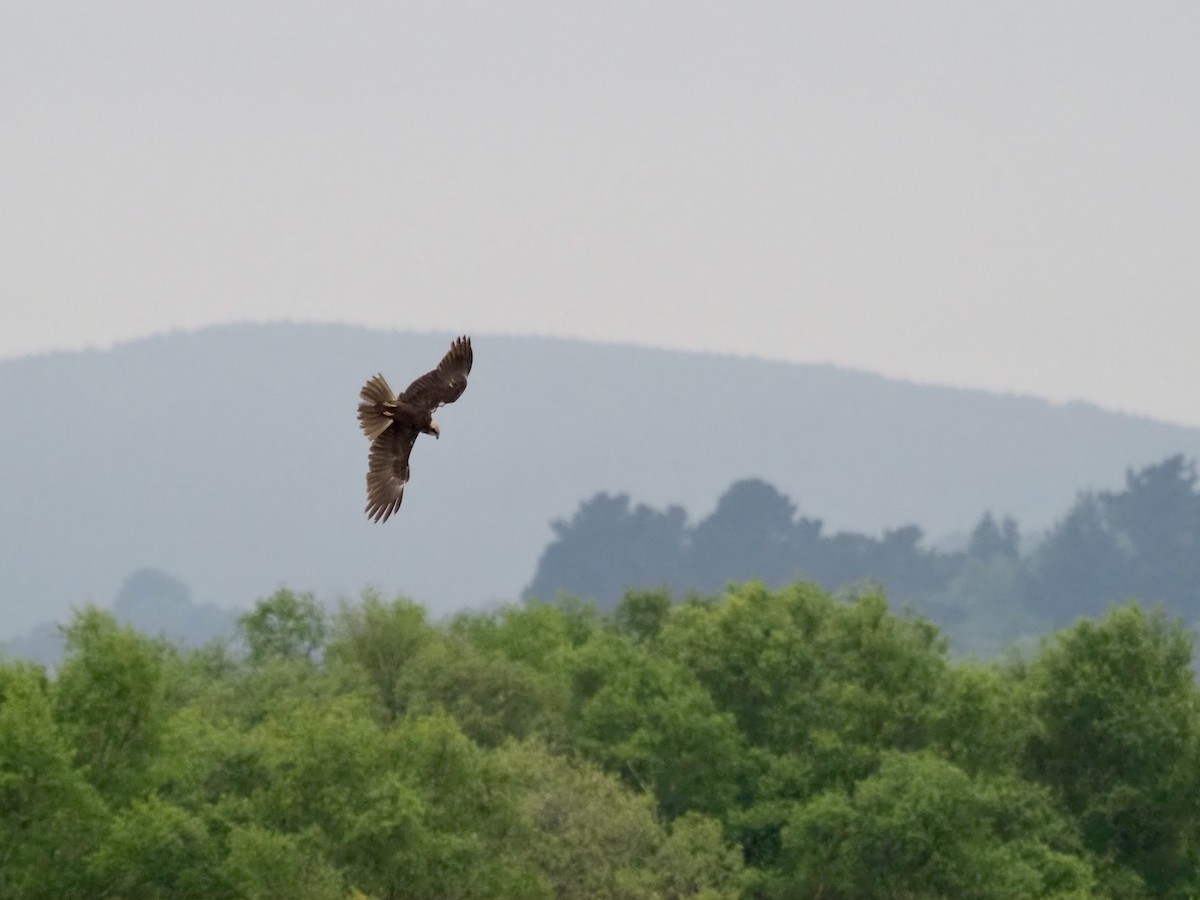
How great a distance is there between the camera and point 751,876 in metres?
71.3

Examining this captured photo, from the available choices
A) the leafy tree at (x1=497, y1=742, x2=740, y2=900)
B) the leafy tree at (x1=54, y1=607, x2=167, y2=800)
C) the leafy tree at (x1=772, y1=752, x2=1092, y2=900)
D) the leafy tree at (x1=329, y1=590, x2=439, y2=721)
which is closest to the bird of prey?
the leafy tree at (x1=497, y1=742, x2=740, y2=900)

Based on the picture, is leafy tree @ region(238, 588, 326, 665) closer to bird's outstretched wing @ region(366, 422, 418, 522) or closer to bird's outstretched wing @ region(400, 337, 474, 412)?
bird's outstretched wing @ region(366, 422, 418, 522)

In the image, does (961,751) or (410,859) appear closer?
(410,859)

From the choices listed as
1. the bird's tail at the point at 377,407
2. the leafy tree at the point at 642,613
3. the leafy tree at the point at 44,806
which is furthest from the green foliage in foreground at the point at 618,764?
the bird's tail at the point at 377,407

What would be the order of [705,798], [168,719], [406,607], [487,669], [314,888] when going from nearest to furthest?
[314,888] < [168,719] < [705,798] < [487,669] < [406,607]

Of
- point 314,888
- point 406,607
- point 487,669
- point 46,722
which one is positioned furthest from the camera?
point 406,607

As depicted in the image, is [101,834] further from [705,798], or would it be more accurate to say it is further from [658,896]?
[705,798]

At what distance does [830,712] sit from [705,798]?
6867 mm

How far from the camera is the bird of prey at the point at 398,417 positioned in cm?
2267

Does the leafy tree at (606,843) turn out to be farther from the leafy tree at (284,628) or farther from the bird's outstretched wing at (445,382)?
the bird's outstretched wing at (445,382)

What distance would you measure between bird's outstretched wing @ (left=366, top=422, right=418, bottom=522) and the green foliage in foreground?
3689 cm

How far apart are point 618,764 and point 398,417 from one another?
60.8 meters

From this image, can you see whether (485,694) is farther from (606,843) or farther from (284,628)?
(284,628)

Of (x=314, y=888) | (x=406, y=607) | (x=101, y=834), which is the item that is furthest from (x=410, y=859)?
(x=406, y=607)
